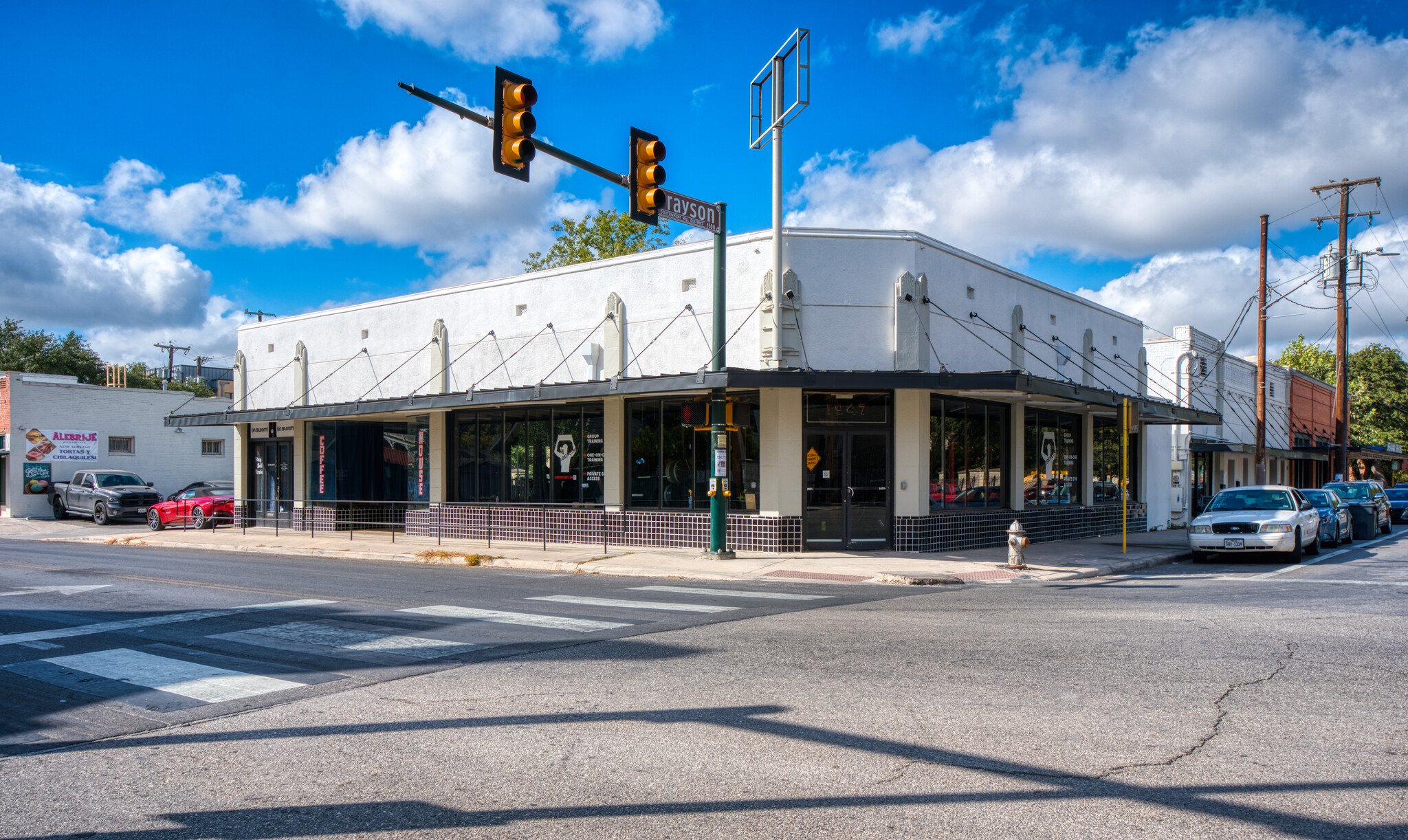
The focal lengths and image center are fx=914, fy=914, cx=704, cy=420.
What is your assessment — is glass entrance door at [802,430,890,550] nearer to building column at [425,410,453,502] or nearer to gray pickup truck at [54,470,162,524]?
building column at [425,410,453,502]

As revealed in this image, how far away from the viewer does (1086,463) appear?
24.2 metres

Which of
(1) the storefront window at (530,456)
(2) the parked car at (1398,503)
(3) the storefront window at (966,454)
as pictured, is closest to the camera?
(3) the storefront window at (966,454)

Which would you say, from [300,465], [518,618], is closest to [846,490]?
[518,618]

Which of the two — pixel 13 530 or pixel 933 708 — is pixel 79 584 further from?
pixel 13 530

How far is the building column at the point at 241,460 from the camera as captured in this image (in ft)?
94.1

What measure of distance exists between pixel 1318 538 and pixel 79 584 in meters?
23.7

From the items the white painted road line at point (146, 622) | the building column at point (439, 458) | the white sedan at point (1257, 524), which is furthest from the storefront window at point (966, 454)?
the building column at point (439, 458)

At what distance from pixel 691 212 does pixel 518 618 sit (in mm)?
7885

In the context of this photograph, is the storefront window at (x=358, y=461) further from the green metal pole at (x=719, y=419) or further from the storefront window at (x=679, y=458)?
the green metal pole at (x=719, y=419)

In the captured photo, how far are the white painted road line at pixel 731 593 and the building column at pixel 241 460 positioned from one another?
20.6 m

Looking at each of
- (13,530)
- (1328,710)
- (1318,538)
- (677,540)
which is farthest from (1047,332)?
(13,530)

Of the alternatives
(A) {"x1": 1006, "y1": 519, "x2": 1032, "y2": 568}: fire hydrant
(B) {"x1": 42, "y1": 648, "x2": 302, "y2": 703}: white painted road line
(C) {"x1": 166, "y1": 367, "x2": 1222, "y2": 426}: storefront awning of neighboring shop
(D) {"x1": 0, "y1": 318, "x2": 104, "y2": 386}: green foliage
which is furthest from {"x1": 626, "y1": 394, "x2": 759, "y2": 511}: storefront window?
(D) {"x1": 0, "y1": 318, "x2": 104, "y2": 386}: green foliage

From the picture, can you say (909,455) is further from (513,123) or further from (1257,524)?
(513,123)

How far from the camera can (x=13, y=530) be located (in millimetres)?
28812
